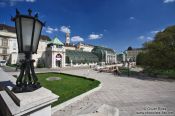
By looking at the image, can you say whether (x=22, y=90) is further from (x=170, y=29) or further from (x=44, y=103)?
(x=170, y=29)

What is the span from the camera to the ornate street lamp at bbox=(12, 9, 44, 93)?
3.30m

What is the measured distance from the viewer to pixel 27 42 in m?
3.46

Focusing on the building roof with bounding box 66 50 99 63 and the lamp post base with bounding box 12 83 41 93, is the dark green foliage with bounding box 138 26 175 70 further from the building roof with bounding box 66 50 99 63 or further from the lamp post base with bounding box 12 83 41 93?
the building roof with bounding box 66 50 99 63

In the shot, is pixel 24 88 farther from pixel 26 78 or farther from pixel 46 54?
pixel 46 54

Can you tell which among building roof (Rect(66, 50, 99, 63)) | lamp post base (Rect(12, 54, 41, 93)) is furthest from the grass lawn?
building roof (Rect(66, 50, 99, 63))

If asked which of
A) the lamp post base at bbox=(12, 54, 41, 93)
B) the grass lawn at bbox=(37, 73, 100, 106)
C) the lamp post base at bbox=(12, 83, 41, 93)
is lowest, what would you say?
the grass lawn at bbox=(37, 73, 100, 106)

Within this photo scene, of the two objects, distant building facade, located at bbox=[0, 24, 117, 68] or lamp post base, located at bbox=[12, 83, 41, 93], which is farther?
distant building facade, located at bbox=[0, 24, 117, 68]

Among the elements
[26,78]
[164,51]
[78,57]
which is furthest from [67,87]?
[78,57]

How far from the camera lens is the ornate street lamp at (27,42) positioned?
3298 millimetres

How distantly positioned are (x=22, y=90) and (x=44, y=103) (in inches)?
27.9

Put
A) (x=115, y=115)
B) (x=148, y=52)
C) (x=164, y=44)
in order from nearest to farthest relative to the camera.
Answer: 1. (x=115, y=115)
2. (x=164, y=44)
3. (x=148, y=52)

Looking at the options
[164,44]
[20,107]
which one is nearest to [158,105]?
[20,107]

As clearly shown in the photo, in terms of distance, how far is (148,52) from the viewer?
2088 centimetres

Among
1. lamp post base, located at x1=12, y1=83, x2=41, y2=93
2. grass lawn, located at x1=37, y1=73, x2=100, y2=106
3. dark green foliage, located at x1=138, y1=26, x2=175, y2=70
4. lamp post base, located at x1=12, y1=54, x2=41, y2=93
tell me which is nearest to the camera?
lamp post base, located at x1=12, y1=83, x2=41, y2=93
